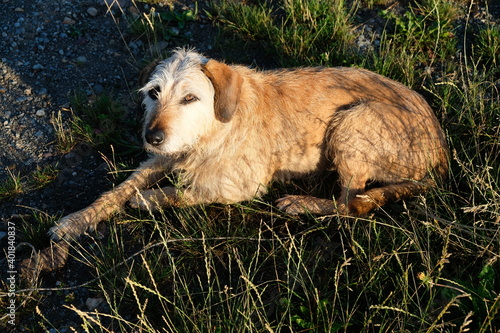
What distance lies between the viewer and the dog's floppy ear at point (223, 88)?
12.5 feet

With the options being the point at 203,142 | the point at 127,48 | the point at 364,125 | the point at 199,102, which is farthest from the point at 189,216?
the point at 127,48

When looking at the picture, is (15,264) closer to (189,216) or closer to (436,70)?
(189,216)

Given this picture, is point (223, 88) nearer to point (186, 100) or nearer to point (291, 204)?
point (186, 100)

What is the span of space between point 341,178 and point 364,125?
54 centimetres

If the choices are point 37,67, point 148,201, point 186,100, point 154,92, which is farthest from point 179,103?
point 37,67

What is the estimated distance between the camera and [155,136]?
12.0 feet

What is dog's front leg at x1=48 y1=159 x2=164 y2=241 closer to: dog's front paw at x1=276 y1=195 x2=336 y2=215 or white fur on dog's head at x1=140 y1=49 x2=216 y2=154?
white fur on dog's head at x1=140 y1=49 x2=216 y2=154

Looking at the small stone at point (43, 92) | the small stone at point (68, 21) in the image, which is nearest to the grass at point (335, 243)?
the small stone at point (43, 92)

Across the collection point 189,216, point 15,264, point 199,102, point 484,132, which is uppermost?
point 199,102

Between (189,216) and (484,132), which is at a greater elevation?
(484,132)

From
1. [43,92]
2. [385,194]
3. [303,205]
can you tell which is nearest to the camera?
[385,194]

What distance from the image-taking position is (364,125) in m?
4.20

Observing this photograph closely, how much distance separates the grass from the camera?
10.6ft

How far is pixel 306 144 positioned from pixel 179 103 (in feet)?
4.13
